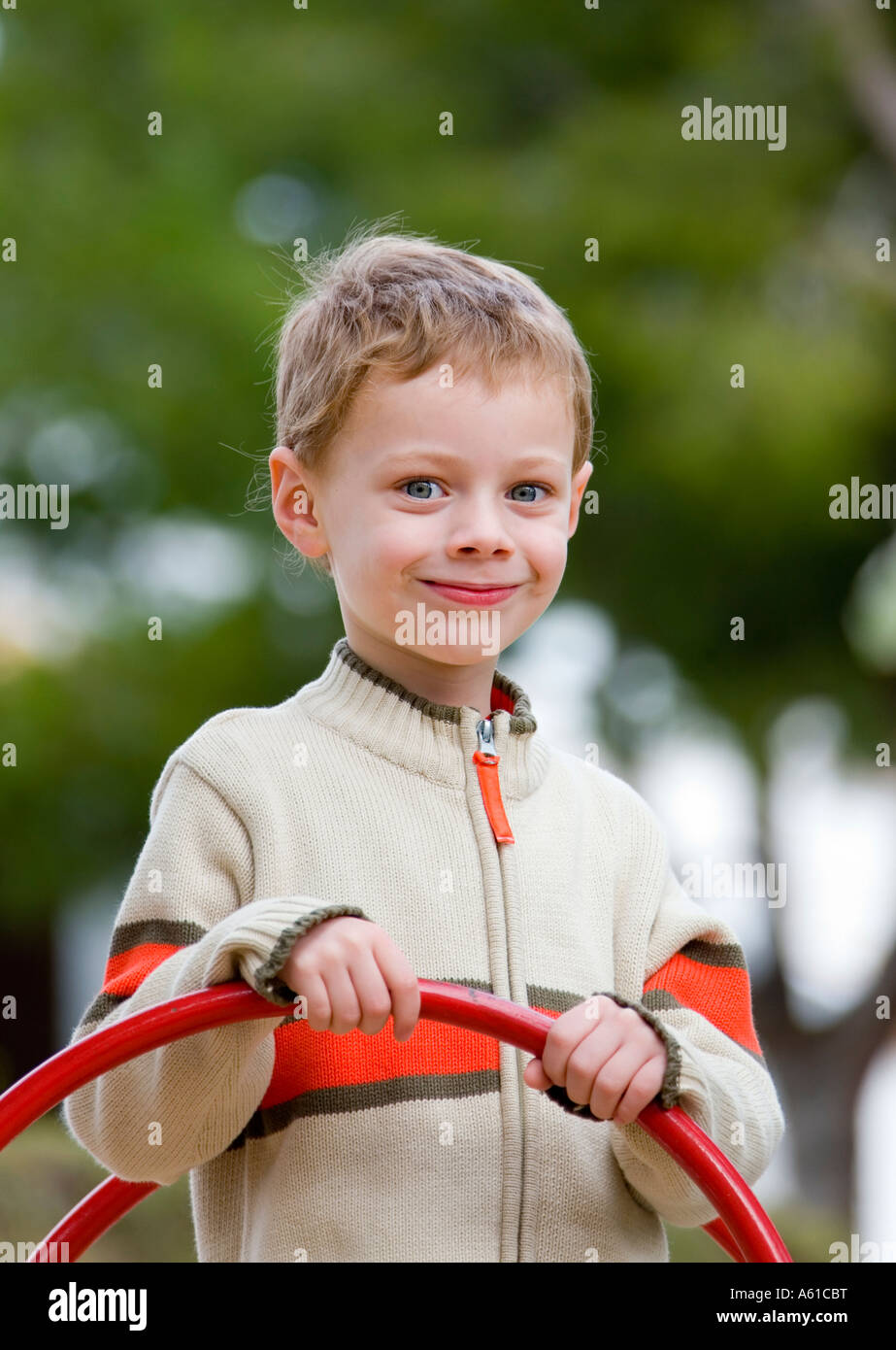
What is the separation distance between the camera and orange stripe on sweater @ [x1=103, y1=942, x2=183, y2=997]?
4.66 ft

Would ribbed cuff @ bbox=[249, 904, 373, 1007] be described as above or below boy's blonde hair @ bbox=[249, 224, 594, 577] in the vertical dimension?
below

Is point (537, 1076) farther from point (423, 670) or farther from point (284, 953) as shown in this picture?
point (423, 670)

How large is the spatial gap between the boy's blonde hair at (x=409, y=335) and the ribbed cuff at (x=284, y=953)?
500mm

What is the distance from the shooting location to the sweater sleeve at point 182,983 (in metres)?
1.31

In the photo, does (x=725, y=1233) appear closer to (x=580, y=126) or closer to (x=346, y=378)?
(x=346, y=378)

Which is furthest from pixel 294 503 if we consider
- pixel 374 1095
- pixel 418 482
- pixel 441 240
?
pixel 441 240

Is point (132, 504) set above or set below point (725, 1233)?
above

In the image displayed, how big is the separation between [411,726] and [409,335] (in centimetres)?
34

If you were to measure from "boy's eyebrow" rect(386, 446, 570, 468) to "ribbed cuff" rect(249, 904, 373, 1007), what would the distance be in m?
0.42

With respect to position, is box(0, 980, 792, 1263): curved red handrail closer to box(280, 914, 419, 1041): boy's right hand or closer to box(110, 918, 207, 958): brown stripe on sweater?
box(280, 914, 419, 1041): boy's right hand

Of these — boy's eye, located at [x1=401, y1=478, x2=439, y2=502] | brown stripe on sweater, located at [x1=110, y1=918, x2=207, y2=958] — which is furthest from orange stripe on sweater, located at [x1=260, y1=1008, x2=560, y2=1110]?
boy's eye, located at [x1=401, y1=478, x2=439, y2=502]

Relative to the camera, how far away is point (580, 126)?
4.88 metres

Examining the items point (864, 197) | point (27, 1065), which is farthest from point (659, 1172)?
point (27, 1065)
